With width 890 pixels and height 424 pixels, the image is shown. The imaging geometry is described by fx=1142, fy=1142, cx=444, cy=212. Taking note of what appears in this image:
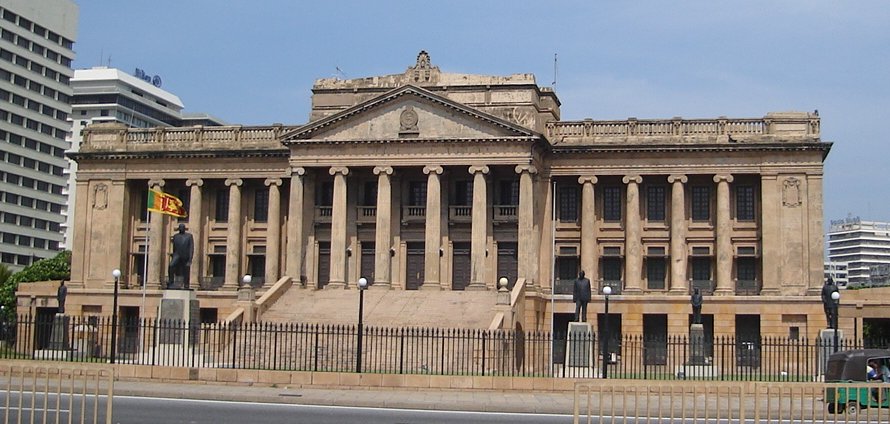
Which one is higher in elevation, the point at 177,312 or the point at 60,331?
A: the point at 177,312

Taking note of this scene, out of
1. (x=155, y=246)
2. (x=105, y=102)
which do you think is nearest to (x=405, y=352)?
(x=155, y=246)

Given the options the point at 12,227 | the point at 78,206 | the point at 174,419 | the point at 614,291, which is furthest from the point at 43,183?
the point at 174,419

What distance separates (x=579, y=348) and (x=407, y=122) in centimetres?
2095

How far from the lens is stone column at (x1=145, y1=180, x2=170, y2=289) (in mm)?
64250

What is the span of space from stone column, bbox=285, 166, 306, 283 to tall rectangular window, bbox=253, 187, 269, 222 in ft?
A: 17.2

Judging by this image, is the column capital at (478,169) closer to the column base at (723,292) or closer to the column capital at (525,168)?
the column capital at (525,168)

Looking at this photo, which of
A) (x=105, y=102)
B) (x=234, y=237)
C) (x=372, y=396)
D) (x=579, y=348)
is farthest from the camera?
(x=105, y=102)

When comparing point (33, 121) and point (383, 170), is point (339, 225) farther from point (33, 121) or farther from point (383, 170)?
point (33, 121)

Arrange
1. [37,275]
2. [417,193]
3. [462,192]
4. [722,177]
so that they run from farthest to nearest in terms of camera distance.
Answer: [37,275] → [417,193] → [462,192] → [722,177]

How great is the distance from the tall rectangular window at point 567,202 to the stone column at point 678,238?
207 inches

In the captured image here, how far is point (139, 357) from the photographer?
4175 centimetres

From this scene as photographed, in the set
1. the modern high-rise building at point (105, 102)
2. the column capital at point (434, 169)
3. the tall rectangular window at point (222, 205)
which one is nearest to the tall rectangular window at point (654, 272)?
the column capital at point (434, 169)

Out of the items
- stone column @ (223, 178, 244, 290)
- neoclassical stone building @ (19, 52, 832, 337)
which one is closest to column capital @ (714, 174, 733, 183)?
neoclassical stone building @ (19, 52, 832, 337)

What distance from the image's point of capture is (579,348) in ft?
134
